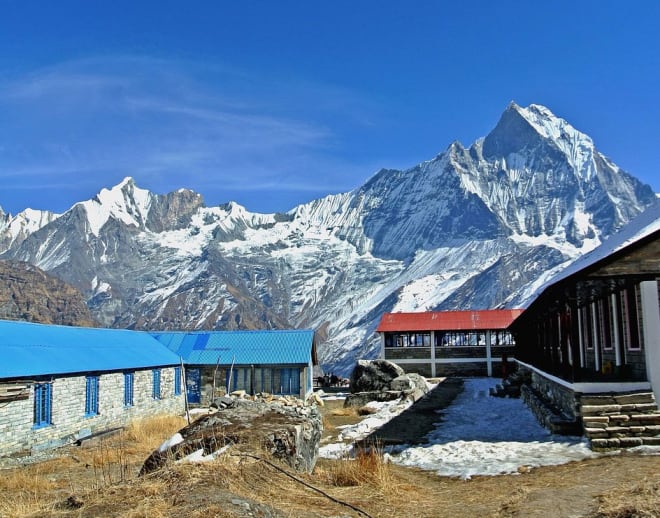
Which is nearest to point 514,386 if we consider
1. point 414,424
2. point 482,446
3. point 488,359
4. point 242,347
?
point 414,424

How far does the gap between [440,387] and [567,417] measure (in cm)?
2408

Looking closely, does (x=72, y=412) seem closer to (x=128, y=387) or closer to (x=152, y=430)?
(x=152, y=430)

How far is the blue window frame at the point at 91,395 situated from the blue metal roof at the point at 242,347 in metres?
10.9

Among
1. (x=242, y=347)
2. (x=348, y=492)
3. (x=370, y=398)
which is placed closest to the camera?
(x=348, y=492)

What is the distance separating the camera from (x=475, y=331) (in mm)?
52281

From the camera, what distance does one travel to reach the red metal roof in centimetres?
5300

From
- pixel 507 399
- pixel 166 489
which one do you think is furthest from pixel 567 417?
pixel 507 399

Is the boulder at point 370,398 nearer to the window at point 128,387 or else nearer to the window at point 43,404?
the window at point 128,387

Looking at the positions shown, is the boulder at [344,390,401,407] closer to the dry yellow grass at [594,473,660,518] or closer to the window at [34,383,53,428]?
the window at [34,383,53,428]

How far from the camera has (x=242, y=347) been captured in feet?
123

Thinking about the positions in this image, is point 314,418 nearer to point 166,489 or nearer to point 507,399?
point 166,489

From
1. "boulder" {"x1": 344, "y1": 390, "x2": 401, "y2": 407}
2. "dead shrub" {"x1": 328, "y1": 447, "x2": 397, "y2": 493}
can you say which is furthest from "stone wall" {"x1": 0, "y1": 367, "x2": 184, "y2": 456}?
"dead shrub" {"x1": 328, "y1": 447, "x2": 397, "y2": 493}

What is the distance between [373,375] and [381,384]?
1.22 meters

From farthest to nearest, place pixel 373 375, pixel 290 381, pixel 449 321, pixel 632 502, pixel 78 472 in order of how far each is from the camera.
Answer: pixel 449 321
pixel 373 375
pixel 290 381
pixel 78 472
pixel 632 502
